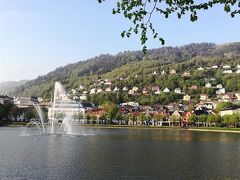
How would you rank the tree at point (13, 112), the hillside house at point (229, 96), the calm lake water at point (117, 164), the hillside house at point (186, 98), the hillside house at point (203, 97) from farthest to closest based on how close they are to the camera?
the hillside house at point (203, 97) → the hillside house at point (186, 98) → the hillside house at point (229, 96) → the tree at point (13, 112) → the calm lake water at point (117, 164)

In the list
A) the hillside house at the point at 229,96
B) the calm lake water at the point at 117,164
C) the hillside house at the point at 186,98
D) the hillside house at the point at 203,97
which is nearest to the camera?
the calm lake water at the point at 117,164

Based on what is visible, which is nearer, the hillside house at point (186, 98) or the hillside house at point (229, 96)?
the hillside house at point (229, 96)

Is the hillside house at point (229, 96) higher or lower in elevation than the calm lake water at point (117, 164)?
higher

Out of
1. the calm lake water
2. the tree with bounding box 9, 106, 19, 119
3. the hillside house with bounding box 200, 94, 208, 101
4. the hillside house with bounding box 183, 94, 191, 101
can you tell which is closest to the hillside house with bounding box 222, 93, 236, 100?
the hillside house with bounding box 200, 94, 208, 101

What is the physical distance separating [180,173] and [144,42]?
19.6m

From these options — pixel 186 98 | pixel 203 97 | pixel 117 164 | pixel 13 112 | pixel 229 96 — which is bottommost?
pixel 117 164

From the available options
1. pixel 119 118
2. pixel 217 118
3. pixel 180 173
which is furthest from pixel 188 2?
pixel 119 118

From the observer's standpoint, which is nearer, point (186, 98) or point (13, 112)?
point (13, 112)

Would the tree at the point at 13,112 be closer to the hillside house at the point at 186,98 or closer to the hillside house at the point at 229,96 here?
the hillside house at the point at 186,98

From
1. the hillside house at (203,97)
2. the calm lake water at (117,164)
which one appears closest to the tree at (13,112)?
the hillside house at (203,97)

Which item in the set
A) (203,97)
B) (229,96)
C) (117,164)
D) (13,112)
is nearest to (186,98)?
(203,97)

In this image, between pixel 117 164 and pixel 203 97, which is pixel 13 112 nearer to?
pixel 203 97

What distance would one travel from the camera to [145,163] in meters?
32.3

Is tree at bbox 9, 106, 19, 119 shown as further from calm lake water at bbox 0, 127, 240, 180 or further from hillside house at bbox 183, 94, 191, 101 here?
calm lake water at bbox 0, 127, 240, 180
